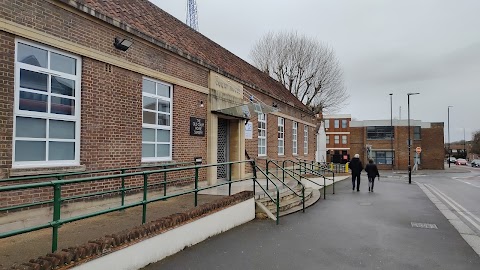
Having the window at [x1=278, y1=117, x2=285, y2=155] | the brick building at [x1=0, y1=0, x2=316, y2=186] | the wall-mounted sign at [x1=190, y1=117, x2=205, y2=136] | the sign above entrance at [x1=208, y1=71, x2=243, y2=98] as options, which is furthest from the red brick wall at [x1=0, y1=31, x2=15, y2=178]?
the window at [x1=278, y1=117, x2=285, y2=155]

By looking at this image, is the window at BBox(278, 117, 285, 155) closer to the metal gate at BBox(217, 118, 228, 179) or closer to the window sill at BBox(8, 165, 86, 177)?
the metal gate at BBox(217, 118, 228, 179)

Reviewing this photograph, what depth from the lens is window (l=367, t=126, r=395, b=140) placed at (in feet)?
188

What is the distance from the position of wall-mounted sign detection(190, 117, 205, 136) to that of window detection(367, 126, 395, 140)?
169 ft

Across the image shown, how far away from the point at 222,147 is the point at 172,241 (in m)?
8.10

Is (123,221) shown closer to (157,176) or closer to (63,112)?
(63,112)

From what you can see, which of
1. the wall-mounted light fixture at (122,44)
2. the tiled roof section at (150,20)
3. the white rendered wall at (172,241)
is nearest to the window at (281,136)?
the tiled roof section at (150,20)

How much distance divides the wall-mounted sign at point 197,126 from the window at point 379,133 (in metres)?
51.4

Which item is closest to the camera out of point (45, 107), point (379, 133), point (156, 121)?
point (45, 107)

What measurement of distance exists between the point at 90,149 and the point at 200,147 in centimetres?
438

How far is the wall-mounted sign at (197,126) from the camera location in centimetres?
1105

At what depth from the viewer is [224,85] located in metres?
12.9

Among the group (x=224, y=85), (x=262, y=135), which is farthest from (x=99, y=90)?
(x=262, y=135)

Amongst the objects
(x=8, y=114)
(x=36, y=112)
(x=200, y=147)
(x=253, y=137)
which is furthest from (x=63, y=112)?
(x=253, y=137)

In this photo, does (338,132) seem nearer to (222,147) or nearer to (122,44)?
(222,147)
